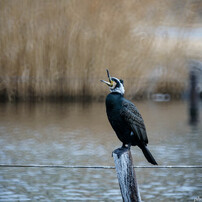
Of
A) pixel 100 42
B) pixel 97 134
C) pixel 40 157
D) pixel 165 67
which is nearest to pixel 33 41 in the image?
pixel 100 42

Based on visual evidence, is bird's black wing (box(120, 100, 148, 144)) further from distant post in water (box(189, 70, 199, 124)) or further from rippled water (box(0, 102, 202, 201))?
distant post in water (box(189, 70, 199, 124))

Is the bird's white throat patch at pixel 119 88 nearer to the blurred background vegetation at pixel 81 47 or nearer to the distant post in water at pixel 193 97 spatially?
the distant post in water at pixel 193 97

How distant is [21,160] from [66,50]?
200 inches

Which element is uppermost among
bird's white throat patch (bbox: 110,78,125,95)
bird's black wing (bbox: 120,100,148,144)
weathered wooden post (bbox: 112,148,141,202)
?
bird's white throat patch (bbox: 110,78,125,95)

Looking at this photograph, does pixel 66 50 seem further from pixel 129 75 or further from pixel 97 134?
pixel 97 134

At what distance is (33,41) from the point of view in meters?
10.3

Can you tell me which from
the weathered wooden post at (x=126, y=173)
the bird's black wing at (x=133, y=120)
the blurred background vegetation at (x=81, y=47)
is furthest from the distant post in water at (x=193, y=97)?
the weathered wooden post at (x=126, y=173)

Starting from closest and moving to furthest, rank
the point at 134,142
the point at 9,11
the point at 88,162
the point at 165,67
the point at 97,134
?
the point at 134,142 → the point at 88,162 → the point at 97,134 → the point at 9,11 → the point at 165,67

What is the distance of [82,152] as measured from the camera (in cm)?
609

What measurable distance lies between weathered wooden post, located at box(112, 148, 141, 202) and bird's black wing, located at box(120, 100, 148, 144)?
15cm

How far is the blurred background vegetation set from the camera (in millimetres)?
10156

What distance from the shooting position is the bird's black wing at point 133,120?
3.48m

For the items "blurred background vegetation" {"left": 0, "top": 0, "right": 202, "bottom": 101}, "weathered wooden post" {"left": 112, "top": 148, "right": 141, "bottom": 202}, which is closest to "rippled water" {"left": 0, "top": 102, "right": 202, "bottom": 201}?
"blurred background vegetation" {"left": 0, "top": 0, "right": 202, "bottom": 101}

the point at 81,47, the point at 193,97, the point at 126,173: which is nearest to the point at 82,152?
the point at 126,173
